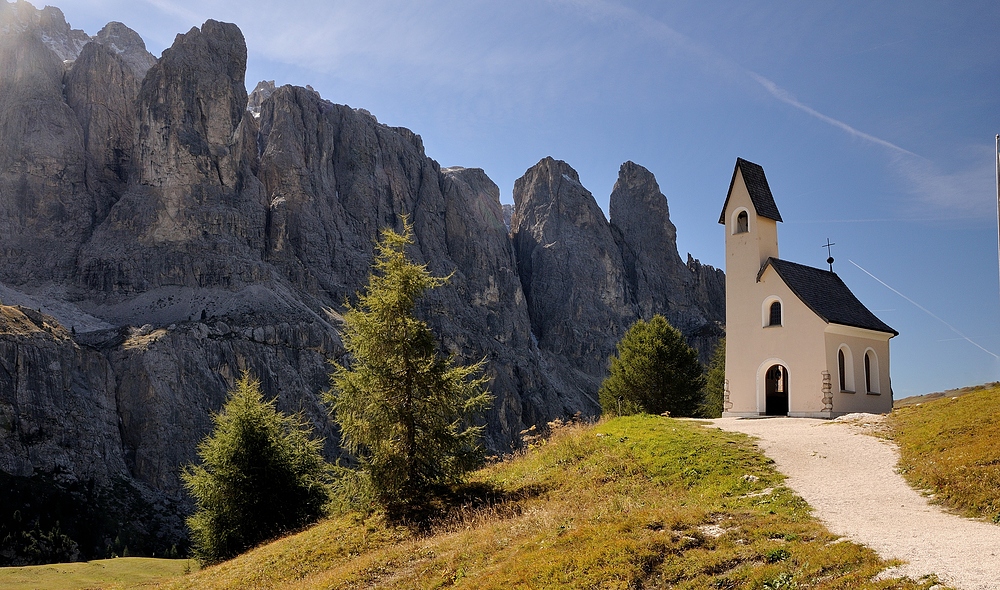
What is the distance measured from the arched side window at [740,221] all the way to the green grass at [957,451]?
13243mm

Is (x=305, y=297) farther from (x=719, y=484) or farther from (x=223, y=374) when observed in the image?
(x=719, y=484)

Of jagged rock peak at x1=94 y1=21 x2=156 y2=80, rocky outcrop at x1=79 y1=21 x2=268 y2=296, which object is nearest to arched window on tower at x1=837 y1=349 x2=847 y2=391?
rocky outcrop at x1=79 y1=21 x2=268 y2=296

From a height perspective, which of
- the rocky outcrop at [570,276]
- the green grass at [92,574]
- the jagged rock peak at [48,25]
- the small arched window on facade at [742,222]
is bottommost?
the green grass at [92,574]

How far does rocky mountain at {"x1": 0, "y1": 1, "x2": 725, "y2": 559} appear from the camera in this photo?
296 feet

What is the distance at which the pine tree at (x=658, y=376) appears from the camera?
47.8 meters

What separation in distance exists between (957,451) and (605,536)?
31.3 ft

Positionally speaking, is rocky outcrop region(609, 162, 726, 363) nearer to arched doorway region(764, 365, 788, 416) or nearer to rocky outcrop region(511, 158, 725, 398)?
rocky outcrop region(511, 158, 725, 398)

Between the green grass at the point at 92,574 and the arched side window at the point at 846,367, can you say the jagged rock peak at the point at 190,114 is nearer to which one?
the green grass at the point at 92,574

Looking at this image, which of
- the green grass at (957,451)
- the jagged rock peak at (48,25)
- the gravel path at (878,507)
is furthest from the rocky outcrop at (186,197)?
the green grass at (957,451)

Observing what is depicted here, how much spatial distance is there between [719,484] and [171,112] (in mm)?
136880

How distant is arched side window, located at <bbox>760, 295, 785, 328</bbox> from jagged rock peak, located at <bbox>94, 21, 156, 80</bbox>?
196715 millimetres

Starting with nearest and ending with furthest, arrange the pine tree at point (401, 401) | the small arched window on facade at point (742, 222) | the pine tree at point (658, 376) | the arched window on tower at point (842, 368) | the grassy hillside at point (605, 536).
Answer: the grassy hillside at point (605, 536), the pine tree at point (401, 401), the arched window on tower at point (842, 368), the small arched window on facade at point (742, 222), the pine tree at point (658, 376)

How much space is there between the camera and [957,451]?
52.8 feet

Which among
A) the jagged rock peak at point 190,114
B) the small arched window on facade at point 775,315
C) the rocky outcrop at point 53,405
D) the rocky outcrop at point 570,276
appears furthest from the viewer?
the rocky outcrop at point 570,276
